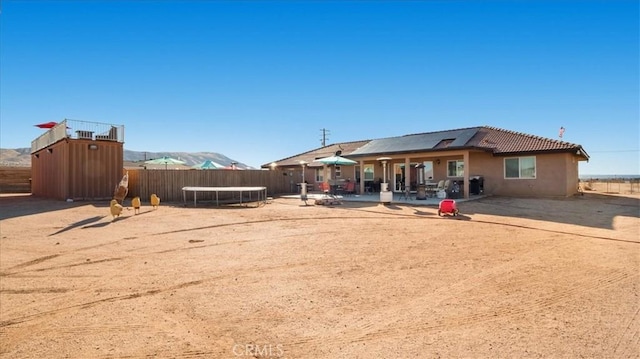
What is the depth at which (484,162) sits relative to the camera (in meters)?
18.0

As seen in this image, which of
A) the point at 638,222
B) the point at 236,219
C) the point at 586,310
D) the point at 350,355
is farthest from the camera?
the point at 236,219

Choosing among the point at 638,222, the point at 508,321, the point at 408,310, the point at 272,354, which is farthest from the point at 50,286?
the point at 638,222

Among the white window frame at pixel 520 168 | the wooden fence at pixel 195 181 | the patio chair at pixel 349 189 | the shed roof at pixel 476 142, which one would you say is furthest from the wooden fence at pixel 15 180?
the white window frame at pixel 520 168

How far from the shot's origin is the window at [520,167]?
16594 mm

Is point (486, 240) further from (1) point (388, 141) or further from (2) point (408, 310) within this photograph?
(1) point (388, 141)

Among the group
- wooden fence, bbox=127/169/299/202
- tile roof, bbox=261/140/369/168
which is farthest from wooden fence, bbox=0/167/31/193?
tile roof, bbox=261/140/369/168

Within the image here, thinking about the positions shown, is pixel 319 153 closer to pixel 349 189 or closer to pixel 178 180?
pixel 349 189

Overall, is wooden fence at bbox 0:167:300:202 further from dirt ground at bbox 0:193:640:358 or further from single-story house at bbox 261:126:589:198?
dirt ground at bbox 0:193:640:358

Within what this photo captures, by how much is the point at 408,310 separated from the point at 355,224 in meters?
6.06

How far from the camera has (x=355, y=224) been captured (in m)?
9.95

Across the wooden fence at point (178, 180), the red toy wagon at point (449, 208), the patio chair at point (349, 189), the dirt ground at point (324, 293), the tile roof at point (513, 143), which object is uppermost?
the tile roof at point (513, 143)

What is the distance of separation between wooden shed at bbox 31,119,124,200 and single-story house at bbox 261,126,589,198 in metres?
10.1

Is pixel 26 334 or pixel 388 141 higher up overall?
pixel 388 141

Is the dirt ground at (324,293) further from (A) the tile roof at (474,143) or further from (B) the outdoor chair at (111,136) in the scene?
(B) the outdoor chair at (111,136)
